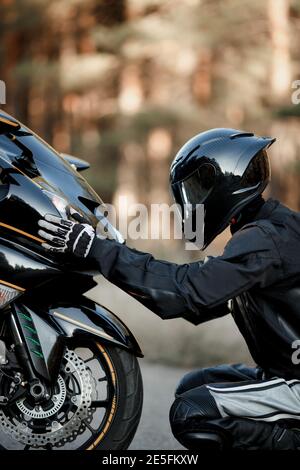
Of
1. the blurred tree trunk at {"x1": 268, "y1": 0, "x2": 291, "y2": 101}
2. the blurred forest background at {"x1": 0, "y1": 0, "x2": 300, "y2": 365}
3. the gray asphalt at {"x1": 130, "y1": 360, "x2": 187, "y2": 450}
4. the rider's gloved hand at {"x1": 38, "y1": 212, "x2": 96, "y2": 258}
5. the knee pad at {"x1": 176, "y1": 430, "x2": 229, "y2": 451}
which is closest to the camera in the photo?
the rider's gloved hand at {"x1": 38, "y1": 212, "x2": 96, "y2": 258}

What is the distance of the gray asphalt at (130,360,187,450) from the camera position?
14.3 feet

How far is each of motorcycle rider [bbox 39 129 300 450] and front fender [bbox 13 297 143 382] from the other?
28 centimetres

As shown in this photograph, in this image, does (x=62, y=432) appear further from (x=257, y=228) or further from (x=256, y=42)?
(x=256, y=42)

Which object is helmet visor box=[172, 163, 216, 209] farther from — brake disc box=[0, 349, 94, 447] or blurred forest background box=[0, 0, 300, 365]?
blurred forest background box=[0, 0, 300, 365]

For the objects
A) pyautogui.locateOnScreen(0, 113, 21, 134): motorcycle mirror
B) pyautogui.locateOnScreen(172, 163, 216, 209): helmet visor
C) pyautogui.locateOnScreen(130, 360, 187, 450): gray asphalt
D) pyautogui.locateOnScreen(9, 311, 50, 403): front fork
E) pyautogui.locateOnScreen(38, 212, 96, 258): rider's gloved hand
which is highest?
pyautogui.locateOnScreen(0, 113, 21, 134): motorcycle mirror

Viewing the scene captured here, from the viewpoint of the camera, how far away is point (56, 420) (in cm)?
340

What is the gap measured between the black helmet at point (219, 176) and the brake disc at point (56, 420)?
33.4 inches

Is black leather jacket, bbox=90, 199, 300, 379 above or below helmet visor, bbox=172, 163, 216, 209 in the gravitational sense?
below

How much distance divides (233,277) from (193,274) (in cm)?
16

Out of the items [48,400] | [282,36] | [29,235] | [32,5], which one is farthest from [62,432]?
[32,5]

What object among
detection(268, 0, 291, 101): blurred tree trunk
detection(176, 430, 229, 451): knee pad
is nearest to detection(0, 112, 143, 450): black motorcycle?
detection(176, 430, 229, 451): knee pad

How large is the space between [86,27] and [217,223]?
2288cm

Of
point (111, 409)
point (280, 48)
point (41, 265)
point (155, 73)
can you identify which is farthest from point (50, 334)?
point (155, 73)

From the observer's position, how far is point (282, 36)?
684 inches
